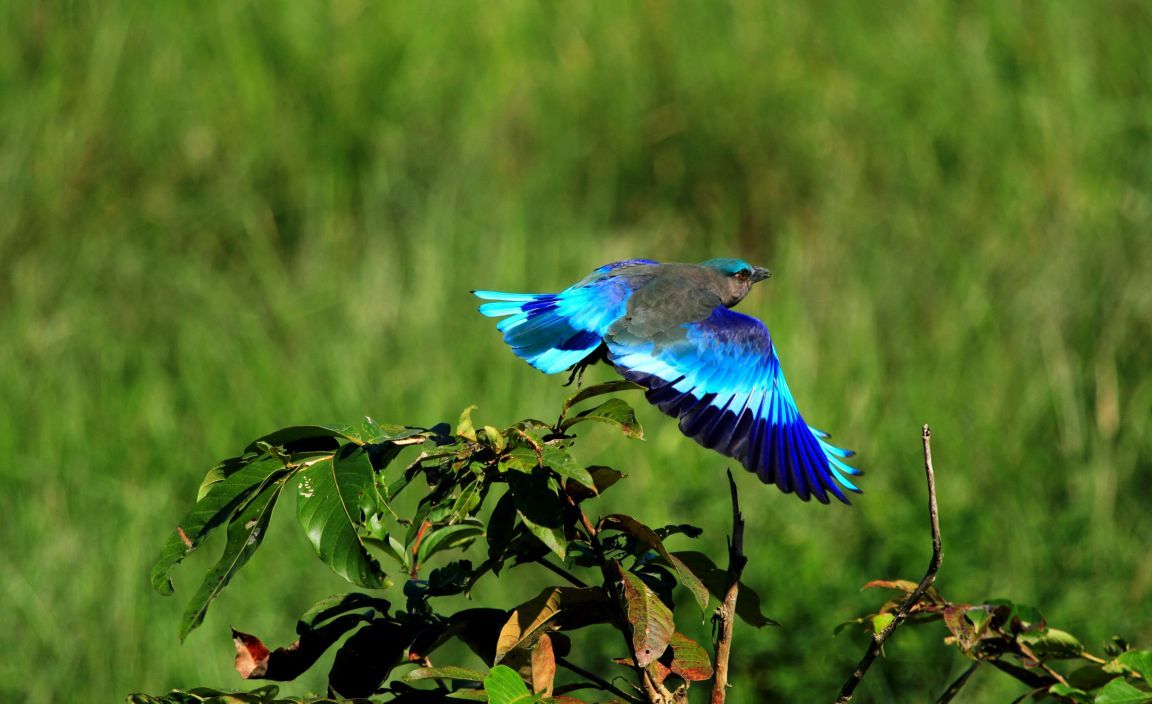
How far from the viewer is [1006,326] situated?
16.7 feet

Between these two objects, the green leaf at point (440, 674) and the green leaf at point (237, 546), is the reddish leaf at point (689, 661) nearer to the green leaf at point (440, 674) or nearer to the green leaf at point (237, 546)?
the green leaf at point (440, 674)

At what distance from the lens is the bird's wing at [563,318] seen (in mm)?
2373

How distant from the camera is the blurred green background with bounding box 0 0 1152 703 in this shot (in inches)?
157

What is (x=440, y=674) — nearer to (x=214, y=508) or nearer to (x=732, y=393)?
(x=214, y=508)

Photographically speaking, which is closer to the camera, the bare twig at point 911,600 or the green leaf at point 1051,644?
the bare twig at point 911,600

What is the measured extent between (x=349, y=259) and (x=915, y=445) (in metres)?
2.39

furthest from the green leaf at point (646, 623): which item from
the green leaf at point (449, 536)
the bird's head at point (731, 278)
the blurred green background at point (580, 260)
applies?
the blurred green background at point (580, 260)

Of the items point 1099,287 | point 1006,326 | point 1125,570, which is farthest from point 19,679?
point 1099,287

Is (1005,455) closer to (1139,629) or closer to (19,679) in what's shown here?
(1139,629)

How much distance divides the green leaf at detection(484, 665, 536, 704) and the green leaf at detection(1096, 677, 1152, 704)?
67 cm

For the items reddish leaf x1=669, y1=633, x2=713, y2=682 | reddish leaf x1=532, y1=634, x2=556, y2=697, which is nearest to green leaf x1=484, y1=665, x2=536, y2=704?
reddish leaf x1=532, y1=634, x2=556, y2=697

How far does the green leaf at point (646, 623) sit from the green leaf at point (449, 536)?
310 mm

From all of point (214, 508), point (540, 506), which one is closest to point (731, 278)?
point (540, 506)

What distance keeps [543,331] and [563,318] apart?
0.04 metres
